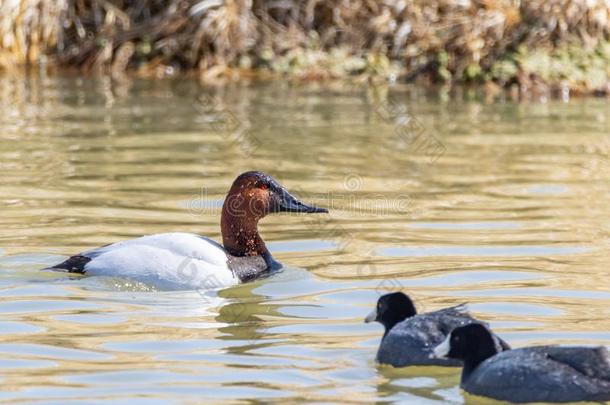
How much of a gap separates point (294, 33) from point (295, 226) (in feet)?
31.4

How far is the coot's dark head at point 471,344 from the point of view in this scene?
260 inches

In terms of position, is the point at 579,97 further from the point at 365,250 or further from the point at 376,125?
the point at 365,250

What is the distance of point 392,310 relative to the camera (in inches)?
292

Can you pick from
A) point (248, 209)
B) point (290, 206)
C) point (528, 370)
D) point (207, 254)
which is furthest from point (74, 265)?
point (528, 370)

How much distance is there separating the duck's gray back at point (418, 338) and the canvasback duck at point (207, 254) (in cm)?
209

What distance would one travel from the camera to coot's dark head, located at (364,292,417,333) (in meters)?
7.40

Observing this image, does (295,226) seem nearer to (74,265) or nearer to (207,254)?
(207,254)

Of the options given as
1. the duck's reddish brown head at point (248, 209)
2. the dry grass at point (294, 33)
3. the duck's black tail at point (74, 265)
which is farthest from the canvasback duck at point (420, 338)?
the dry grass at point (294, 33)

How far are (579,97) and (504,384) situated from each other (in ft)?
42.6

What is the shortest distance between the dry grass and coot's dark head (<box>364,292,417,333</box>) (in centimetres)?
1242

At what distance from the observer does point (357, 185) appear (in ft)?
43.3

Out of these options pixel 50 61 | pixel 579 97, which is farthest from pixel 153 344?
pixel 50 61

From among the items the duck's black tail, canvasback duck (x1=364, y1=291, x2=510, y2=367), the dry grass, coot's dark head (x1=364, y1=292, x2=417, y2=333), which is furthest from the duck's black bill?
the dry grass

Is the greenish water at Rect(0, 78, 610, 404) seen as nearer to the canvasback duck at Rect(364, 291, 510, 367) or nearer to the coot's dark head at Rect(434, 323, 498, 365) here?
the canvasback duck at Rect(364, 291, 510, 367)
